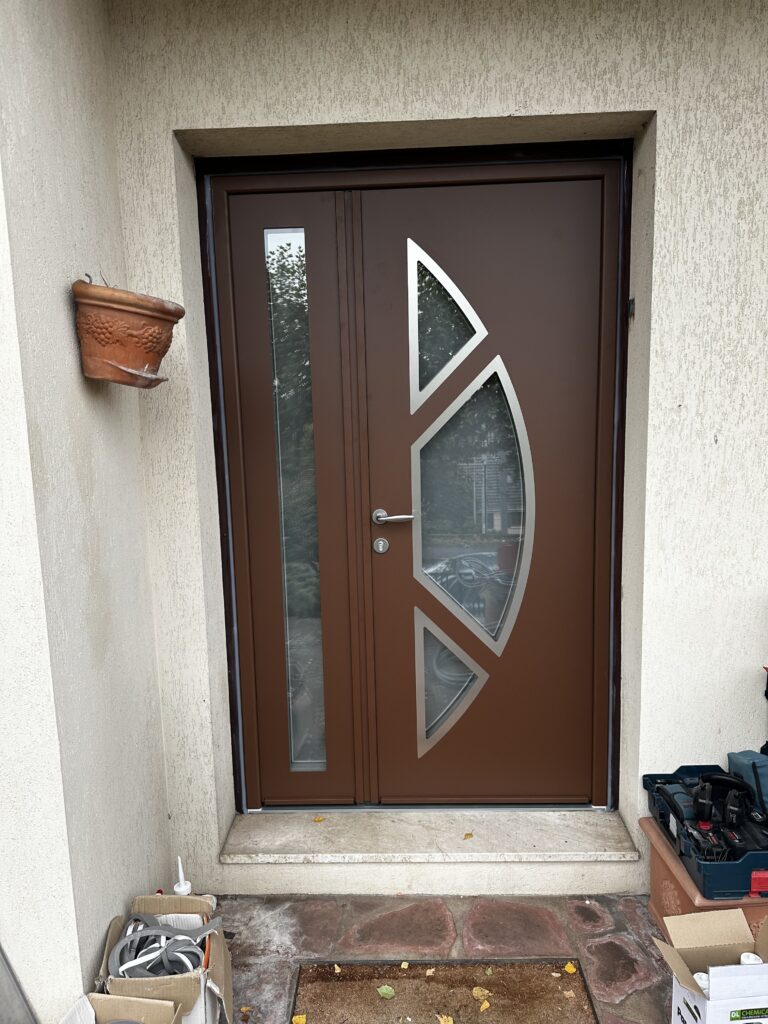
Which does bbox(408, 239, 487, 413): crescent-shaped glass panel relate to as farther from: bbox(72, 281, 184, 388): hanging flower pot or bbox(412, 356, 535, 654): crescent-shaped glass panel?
bbox(72, 281, 184, 388): hanging flower pot

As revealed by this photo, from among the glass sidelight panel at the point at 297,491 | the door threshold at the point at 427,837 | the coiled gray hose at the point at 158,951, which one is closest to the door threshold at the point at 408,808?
the door threshold at the point at 427,837

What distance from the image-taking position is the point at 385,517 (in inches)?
94.7

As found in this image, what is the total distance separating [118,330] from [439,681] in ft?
5.34

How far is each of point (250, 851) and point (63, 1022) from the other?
0.90 metres

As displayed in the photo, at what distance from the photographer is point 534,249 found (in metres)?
2.28

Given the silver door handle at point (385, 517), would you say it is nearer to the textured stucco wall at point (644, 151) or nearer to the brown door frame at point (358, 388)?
the brown door frame at point (358, 388)

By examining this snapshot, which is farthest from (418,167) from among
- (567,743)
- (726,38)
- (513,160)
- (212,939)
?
(212,939)

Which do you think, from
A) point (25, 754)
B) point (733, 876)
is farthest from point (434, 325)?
point (733, 876)

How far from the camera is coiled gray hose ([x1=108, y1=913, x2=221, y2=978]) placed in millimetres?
1641

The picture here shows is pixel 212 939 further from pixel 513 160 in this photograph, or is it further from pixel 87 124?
pixel 513 160

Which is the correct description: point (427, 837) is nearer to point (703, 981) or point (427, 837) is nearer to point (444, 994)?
point (444, 994)

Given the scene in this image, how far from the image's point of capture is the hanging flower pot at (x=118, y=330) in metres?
1.64

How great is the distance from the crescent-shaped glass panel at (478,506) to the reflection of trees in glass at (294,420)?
0.40m

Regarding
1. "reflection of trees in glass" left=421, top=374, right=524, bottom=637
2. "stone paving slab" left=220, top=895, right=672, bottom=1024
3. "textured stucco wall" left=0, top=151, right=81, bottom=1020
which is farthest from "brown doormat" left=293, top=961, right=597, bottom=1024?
"reflection of trees in glass" left=421, top=374, right=524, bottom=637
